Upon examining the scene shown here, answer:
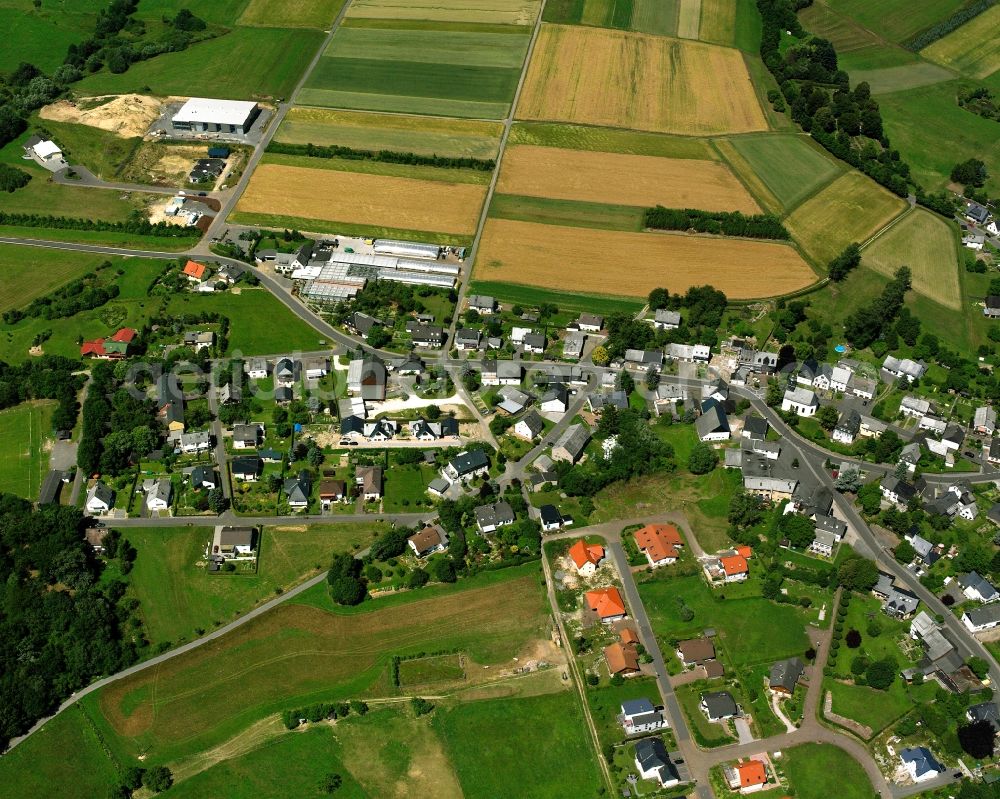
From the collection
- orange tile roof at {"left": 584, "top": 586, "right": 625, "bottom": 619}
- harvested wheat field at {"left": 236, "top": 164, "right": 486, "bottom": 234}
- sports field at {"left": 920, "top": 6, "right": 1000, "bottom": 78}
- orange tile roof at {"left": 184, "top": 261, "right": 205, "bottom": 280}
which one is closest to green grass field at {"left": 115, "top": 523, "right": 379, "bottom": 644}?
orange tile roof at {"left": 584, "top": 586, "right": 625, "bottom": 619}

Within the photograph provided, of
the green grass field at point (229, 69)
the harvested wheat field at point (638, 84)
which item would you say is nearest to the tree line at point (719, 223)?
the harvested wheat field at point (638, 84)

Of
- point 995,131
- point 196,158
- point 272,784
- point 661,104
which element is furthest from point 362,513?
point 995,131

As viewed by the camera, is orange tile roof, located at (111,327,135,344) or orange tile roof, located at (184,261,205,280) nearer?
orange tile roof, located at (111,327,135,344)

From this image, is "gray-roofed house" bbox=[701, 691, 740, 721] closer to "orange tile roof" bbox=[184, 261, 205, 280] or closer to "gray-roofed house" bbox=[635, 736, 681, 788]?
"gray-roofed house" bbox=[635, 736, 681, 788]

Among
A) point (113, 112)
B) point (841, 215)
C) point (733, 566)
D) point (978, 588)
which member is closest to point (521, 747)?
point (733, 566)

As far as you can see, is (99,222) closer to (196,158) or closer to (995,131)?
(196,158)

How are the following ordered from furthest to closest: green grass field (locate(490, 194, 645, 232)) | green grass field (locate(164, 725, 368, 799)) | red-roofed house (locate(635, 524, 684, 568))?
green grass field (locate(490, 194, 645, 232)), red-roofed house (locate(635, 524, 684, 568)), green grass field (locate(164, 725, 368, 799))
